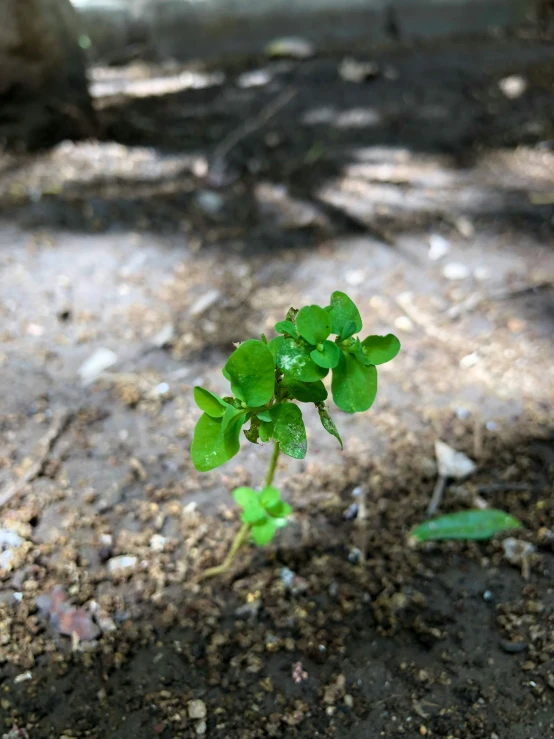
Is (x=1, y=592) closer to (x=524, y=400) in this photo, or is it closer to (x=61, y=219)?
(x=524, y=400)

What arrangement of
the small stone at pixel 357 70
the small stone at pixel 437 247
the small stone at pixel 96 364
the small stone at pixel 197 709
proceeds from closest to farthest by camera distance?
the small stone at pixel 197 709
the small stone at pixel 96 364
the small stone at pixel 437 247
the small stone at pixel 357 70

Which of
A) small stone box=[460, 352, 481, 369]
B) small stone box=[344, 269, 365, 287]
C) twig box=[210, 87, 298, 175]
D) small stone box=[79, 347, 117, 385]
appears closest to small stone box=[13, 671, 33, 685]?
small stone box=[79, 347, 117, 385]

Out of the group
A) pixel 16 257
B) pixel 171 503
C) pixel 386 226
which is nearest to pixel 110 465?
pixel 171 503

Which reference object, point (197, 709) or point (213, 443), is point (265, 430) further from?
point (197, 709)

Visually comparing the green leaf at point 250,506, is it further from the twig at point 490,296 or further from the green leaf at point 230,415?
the twig at point 490,296

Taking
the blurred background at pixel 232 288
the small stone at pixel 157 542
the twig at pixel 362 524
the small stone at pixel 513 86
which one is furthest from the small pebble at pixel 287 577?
the small stone at pixel 513 86
